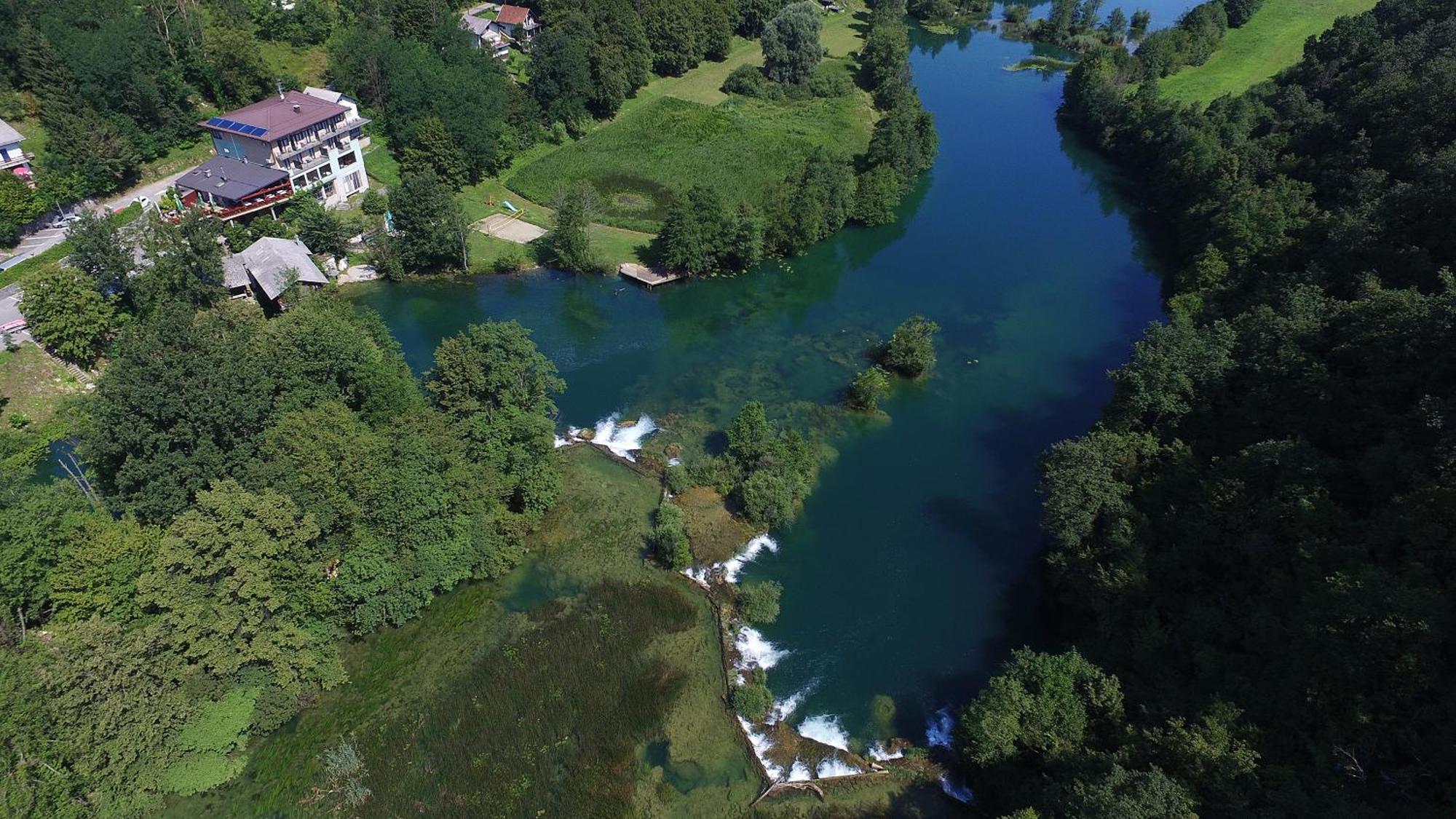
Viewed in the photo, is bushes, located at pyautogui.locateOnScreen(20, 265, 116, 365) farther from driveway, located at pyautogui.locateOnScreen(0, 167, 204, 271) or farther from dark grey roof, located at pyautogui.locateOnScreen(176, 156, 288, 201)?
dark grey roof, located at pyautogui.locateOnScreen(176, 156, 288, 201)

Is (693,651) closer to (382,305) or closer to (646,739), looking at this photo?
(646,739)

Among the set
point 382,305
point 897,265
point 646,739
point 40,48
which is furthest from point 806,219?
point 40,48

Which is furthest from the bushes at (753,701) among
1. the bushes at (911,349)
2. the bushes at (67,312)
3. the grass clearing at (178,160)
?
the grass clearing at (178,160)

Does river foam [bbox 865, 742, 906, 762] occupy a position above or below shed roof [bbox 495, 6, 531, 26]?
below

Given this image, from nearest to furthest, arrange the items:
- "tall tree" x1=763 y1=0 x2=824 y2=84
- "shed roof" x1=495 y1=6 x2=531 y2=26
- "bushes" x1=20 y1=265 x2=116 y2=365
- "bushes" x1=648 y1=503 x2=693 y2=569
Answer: "bushes" x1=648 y1=503 x2=693 y2=569 < "bushes" x1=20 y1=265 x2=116 y2=365 < "shed roof" x1=495 y1=6 x2=531 y2=26 < "tall tree" x1=763 y1=0 x2=824 y2=84

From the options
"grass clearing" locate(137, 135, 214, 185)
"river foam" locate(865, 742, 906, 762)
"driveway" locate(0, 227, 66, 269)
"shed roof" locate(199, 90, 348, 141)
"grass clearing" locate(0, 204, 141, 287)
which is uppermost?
"shed roof" locate(199, 90, 348, 141)

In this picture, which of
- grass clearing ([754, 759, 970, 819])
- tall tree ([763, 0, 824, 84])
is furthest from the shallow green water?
tall tree ([763, 0, 824, 84])
